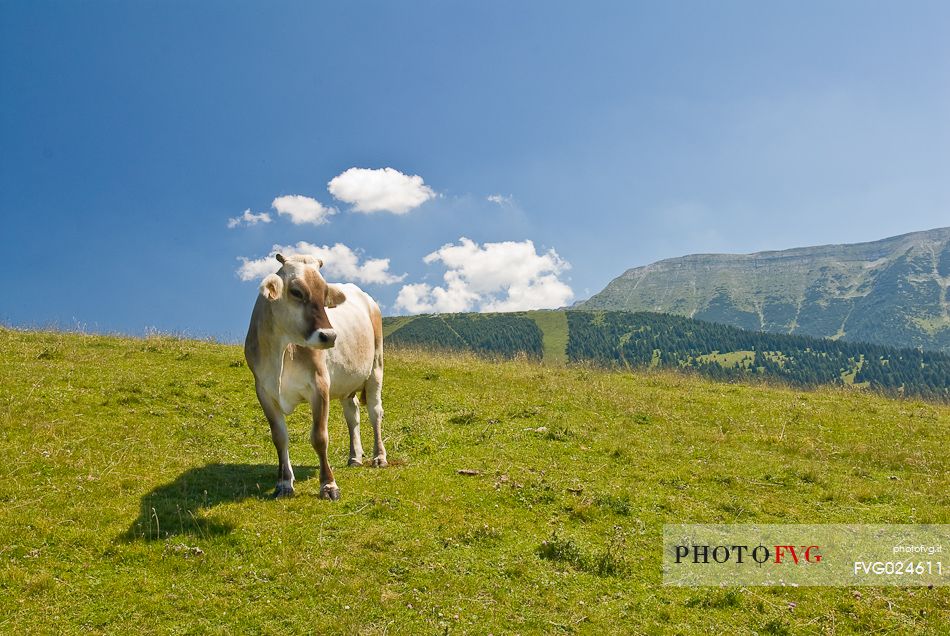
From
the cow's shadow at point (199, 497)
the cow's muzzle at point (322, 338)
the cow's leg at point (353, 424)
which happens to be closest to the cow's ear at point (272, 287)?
the cow's muzzle at point (322, 338)

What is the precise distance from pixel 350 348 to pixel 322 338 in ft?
8.19

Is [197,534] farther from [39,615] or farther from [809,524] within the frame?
[809,524]

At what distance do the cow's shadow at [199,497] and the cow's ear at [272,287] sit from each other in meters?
3.35

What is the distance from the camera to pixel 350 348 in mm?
10742

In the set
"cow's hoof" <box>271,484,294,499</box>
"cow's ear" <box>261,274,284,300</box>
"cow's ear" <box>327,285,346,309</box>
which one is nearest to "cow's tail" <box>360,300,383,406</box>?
"cow's ear" <box>327,285,346,309</box>

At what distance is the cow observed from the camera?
8.54 m

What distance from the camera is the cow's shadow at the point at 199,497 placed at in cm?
756

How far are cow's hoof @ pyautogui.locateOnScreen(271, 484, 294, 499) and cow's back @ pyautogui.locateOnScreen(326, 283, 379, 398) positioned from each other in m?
2.00

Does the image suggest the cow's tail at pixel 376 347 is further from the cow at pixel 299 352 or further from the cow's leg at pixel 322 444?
the cow's leg at pixel 322 444

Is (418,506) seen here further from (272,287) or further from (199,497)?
(272,287)

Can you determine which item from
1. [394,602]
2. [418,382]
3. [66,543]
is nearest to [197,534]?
[66,543]

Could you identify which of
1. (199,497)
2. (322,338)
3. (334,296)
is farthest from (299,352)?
(199,497)

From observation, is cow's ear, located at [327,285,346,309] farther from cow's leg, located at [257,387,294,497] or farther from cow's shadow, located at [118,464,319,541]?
cow's shadow, located at [118,464,319,541]

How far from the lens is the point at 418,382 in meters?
20.0
